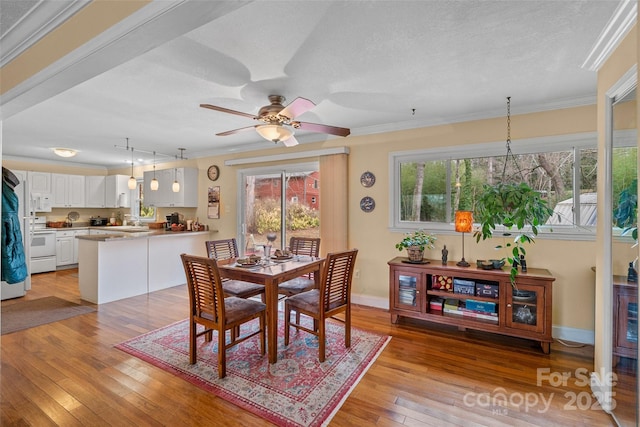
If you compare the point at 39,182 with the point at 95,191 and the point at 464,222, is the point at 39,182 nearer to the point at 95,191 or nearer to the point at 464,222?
the point at 95,191

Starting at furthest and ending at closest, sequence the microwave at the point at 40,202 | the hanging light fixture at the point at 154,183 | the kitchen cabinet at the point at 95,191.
A: 1. the kitchen cabinet at the point at 95,191
2. the microwave at the point at 40,202
3. the hanging light fixture at the point at 154,183

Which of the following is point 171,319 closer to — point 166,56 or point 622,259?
point 166,56

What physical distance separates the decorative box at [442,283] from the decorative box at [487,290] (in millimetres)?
264

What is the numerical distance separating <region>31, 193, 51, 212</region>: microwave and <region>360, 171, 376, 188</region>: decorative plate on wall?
21.7ft

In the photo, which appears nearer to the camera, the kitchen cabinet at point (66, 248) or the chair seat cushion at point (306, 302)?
the chair seat cushion at point (306, 302)

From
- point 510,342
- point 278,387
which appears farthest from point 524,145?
point 278,387

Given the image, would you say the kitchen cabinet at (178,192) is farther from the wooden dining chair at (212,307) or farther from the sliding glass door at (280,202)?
the wooden dining chair at (212,307)

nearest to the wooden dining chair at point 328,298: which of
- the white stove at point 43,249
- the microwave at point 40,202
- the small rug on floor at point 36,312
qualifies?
the small rug on floor at point 36,312

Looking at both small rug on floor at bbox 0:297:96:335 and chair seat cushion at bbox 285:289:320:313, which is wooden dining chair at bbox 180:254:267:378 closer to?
chair seat cushion at bbox 285:289:320:313

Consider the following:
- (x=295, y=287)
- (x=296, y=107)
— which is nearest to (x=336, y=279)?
(x=295, y=287)

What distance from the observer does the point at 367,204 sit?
4.07 meters

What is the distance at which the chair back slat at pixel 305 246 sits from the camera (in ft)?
12.8

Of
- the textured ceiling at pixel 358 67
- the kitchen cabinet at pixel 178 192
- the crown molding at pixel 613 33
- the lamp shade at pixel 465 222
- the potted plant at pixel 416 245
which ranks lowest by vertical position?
the potted plant at pixel 416 245

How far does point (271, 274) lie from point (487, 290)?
2182 mm
